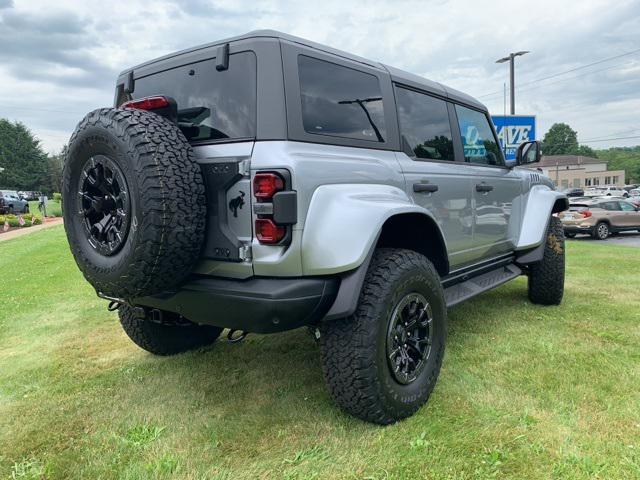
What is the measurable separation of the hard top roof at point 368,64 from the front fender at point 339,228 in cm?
82

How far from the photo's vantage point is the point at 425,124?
350 cm

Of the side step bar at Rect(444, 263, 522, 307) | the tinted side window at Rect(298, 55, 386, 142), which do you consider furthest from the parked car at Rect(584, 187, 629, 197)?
the tinted side window at Rect(298, 55, 386, 142)

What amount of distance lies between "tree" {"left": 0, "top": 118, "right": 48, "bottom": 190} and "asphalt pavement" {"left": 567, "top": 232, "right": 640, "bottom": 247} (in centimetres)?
7432

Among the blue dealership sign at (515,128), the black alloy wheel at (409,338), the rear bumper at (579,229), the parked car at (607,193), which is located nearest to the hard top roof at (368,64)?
the black alloy wheel at (409,338)

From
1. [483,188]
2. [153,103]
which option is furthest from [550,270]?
[153,103]

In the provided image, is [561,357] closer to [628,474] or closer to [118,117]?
[628,474]

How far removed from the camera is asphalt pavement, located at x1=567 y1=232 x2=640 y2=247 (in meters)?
14.2

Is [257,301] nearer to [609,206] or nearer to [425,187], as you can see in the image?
[425,187]

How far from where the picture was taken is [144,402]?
9.78 feet

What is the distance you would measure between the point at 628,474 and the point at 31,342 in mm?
4509

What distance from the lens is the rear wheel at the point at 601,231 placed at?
15656mm

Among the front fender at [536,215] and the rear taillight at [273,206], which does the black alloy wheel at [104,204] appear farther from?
the front fender at [536,215]

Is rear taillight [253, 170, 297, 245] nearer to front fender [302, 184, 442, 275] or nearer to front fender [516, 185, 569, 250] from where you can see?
front fender [302, 184, 442, 275]

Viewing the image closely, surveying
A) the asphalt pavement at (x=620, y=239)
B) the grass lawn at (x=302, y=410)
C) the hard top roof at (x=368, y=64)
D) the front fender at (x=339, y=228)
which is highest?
the hard top roof at (x=368, y=64)
